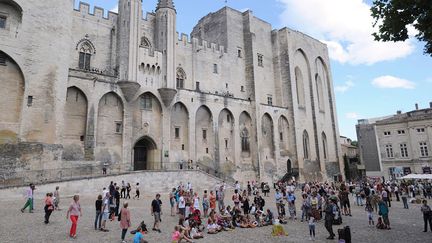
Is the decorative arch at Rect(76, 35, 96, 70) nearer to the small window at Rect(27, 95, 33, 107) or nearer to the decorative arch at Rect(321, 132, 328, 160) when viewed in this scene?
the small window at Rect(27, 95, 33, 107)

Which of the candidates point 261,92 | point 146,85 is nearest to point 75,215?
point 146,85

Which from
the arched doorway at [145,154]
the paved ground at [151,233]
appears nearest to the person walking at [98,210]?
the paved ground at [151,233]

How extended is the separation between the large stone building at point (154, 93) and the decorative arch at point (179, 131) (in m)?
0.11

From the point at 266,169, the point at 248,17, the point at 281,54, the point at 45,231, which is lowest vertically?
the point at 45,231

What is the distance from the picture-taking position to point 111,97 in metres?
25.3

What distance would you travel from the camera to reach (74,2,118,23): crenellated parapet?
26.1 meters

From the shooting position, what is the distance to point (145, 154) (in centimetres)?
2780

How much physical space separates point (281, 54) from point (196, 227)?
3547 centimetres

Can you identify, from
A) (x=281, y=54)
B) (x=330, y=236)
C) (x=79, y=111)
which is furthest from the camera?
(x=281, y=54)

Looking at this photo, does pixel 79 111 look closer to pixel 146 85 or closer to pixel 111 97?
pixel 111 97

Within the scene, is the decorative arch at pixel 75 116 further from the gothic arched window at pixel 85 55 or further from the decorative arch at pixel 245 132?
the decorative arch at pixel 245 132

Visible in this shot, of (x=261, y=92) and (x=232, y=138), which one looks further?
(x=261, y=92)

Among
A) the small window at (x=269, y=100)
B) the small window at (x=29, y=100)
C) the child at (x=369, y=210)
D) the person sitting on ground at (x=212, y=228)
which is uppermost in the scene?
the small window at (x=269, y=100)

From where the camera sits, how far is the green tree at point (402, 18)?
7.45m
